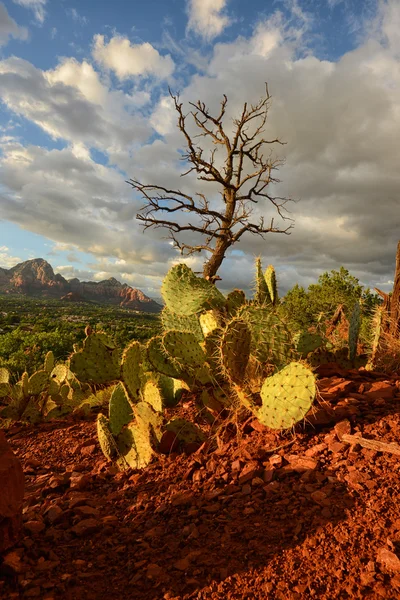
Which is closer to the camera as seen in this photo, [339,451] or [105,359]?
[339,451]

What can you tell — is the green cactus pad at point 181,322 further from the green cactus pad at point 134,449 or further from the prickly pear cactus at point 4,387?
the prickly pear cactus at point 4,387

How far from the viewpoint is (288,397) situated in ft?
9.76

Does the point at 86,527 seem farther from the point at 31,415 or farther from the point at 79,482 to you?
the point at 31,415

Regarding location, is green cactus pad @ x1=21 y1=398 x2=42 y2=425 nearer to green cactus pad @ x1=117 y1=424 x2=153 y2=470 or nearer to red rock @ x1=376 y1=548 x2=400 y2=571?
green cactus pad @ x1=117 y1=424 x2=153 y2=470

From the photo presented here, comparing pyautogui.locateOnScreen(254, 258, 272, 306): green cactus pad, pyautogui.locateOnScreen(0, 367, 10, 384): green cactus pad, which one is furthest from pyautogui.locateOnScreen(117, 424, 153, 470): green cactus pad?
pyautogui.locateOnScreen(0, 367, 10, 384): green cactus pad

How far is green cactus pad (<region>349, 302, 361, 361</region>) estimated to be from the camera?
4648mm

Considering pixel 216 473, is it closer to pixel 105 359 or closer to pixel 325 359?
pixel 105 359

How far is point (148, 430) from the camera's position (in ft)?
11.5

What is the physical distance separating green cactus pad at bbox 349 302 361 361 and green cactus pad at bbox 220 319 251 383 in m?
1.92

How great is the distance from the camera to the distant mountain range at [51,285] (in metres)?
140

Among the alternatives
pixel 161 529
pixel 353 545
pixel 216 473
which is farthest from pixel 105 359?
pixel 353 545

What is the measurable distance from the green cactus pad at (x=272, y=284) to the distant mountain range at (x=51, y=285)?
124 m

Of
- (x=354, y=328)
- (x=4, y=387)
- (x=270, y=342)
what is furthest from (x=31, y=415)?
(x=354, y=328)

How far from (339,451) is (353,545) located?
0.87 m
